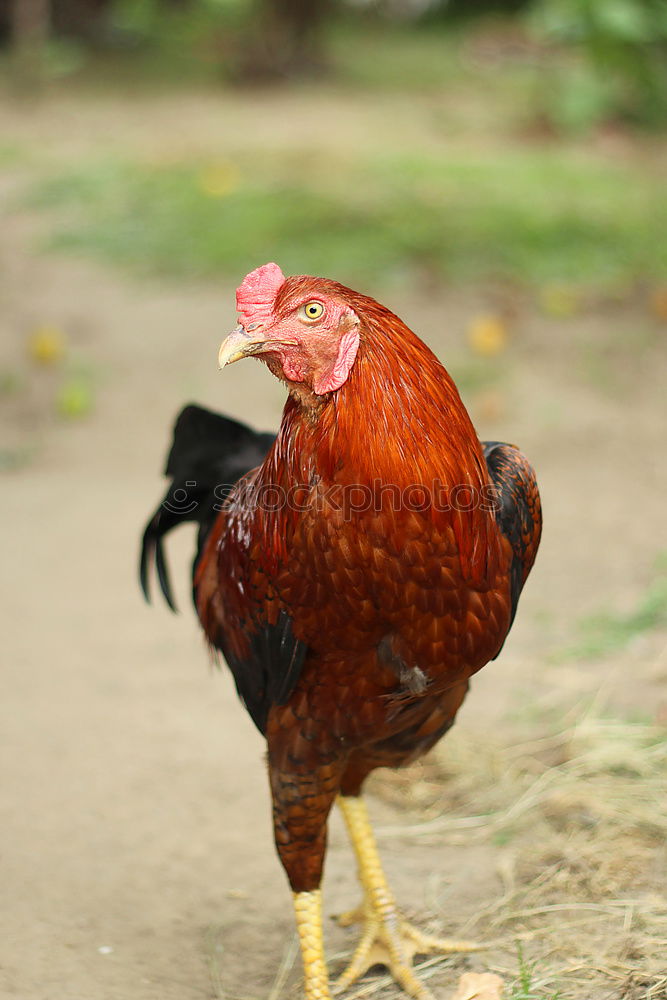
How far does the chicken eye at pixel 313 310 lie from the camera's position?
2.30 metres

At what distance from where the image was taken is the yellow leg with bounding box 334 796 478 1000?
10.4ft

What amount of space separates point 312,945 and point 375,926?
356 millimetres

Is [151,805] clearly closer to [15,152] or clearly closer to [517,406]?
[517,406]

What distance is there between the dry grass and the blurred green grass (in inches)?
188

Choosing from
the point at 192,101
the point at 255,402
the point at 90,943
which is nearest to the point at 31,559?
the point at 255,402

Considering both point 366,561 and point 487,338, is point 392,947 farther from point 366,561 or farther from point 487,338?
point 487,338

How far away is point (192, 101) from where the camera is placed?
43.2 feet

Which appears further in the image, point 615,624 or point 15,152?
point 15,152

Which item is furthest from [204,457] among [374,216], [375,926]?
[374,216]

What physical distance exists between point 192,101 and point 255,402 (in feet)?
25.6

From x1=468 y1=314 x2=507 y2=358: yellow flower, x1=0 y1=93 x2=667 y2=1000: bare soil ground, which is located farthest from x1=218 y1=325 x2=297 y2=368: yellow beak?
x1=468 y1=314 x2=507 y2=358: yellow flower

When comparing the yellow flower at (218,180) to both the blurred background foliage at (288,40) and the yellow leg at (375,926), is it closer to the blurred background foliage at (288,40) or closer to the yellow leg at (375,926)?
the blurred background foliage at (288,40)

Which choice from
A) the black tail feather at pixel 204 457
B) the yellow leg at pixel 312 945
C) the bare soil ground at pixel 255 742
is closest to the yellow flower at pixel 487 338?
the bare soil ground at pixel 255 742

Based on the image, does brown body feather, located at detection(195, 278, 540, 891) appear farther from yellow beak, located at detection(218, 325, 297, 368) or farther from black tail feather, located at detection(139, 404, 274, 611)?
black tail feather, located at detection(139, 404, 274, 611)
